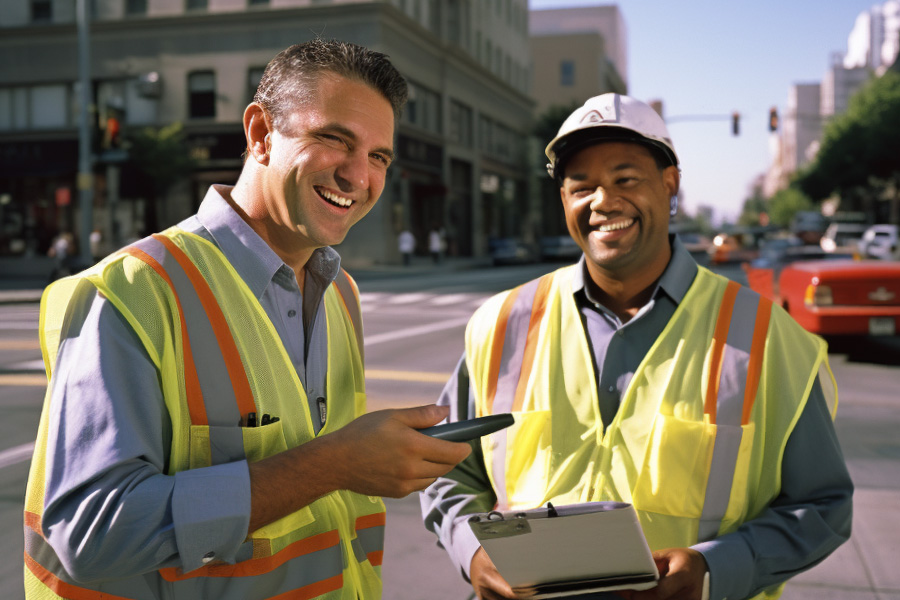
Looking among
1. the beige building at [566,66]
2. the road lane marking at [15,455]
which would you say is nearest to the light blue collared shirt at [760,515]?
the road lane marking at [15,455]

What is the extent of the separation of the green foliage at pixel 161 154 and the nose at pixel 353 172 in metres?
31.8

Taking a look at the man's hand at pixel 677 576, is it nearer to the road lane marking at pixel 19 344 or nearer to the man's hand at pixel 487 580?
the man's hand at pixel 487 580

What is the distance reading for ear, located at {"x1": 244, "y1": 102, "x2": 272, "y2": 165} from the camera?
197 centimetres

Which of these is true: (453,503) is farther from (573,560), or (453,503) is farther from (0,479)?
(0,479)

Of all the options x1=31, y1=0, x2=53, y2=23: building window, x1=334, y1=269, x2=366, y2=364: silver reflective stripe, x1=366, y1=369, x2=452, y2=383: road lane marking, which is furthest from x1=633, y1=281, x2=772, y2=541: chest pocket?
x1=31, y1=0, x2=53, y2=23: building window

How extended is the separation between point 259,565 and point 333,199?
A: 85 centimetres

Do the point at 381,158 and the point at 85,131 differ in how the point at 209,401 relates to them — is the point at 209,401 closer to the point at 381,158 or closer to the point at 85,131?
the point at 381,158

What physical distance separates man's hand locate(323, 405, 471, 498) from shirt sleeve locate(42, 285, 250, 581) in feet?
0.66

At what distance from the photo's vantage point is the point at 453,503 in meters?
2.48

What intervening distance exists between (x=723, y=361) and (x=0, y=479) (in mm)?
4912

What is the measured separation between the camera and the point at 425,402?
7.86 metres

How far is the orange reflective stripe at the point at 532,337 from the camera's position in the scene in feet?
7.94

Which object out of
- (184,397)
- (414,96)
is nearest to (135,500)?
(184,397)

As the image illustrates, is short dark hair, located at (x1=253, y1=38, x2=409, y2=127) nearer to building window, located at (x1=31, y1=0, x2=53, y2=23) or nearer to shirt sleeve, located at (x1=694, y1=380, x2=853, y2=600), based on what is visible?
shirt sleeve, located at (x1=694, y1=380, x2=853, y2=600)
